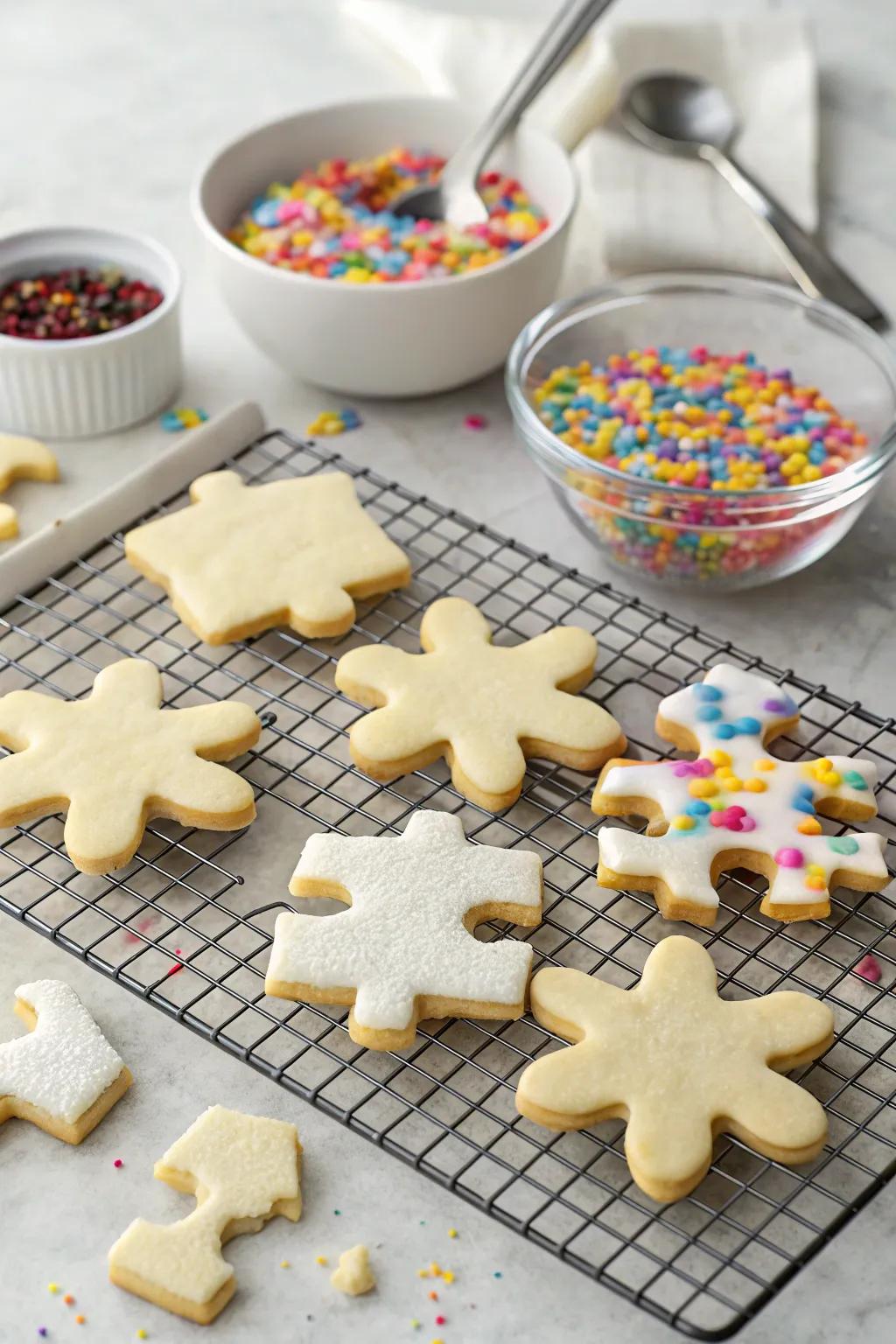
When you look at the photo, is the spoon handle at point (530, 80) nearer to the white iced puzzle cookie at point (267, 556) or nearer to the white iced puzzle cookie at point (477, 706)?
the white iced puzzle cookie at point (267, 556)

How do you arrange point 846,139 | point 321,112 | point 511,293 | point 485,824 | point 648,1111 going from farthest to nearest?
point 846,139
point 321,112
point 511,293
point 485,824
point 648,1111

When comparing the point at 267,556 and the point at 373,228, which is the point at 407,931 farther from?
the point at 373,228

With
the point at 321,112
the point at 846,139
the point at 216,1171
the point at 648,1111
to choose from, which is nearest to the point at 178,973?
the point at 216,1171

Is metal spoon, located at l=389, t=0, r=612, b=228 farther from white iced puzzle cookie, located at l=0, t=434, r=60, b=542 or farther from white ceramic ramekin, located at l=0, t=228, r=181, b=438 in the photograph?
white iced puzzle cookie, located at l=0, t=434, r=60, b=542

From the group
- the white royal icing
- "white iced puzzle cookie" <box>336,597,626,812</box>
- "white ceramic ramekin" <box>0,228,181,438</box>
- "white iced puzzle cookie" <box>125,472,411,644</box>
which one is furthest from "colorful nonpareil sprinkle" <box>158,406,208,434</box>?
the white royal icing

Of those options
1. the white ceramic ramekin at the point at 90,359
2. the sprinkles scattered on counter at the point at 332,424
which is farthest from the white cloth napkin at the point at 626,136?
the white ceramic ramekin at the point at 90,359

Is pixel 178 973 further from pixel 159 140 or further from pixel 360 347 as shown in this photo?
pixel 159 140
